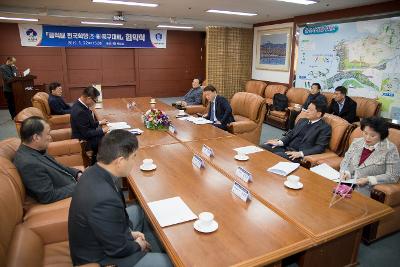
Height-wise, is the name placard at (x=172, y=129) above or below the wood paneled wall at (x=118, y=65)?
below

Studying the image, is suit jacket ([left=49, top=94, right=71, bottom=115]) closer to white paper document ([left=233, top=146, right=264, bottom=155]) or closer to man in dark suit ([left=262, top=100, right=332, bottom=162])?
white paper document ([left=233, top=146, right=264, bottom=155])

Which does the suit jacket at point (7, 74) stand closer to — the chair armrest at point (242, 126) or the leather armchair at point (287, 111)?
the chair armrest at point (242, 126)

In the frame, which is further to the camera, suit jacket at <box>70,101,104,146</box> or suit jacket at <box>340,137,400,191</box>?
suit jacket at <box>70,101,104,146</box>

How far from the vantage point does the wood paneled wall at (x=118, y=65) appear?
8.44m

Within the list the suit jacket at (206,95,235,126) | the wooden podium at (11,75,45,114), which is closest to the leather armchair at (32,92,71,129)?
the wooden podium at (11,75,45,114)

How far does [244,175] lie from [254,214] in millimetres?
484

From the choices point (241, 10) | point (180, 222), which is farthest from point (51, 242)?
point (241, 10)

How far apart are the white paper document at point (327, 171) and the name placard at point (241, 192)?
0.94m

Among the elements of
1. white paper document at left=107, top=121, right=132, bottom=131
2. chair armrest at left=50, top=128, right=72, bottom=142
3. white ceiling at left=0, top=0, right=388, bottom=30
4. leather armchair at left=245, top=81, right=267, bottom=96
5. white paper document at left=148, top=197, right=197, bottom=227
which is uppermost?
white ceiling at left=0, top=0, right=388, bottom=30

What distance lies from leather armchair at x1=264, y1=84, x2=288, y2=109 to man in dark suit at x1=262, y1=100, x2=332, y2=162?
11.5ft

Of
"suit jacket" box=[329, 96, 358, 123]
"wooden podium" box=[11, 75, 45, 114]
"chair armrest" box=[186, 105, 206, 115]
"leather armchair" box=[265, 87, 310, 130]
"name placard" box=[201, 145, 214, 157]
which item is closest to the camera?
"name placard" box=[201, 145, 214, 157]

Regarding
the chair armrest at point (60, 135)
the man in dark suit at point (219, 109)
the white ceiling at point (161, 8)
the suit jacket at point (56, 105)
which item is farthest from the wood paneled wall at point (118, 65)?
the man in dark suit at point (219, 109)

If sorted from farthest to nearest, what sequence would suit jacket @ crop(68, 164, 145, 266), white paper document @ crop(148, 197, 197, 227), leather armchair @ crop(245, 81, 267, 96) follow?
leather armchair @ crop(245, 81, 267, 96), white paper document @ crop(148, 197, 197, 227), suit jacket @ crop(68, 164, 145, 266)

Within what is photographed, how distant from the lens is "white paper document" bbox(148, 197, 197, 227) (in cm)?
155
